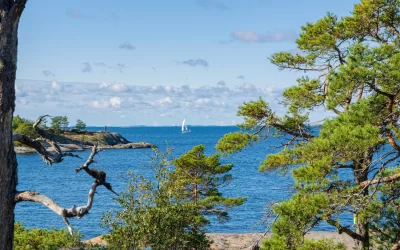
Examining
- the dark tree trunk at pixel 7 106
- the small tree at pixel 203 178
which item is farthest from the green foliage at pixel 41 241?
the small tree at pixel 203 178

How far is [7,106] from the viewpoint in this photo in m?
7.36

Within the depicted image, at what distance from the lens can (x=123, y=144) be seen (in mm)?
133625

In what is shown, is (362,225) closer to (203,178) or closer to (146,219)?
(146,219)

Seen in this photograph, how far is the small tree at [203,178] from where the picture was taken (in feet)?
86.7

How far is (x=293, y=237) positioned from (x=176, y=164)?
47.2 feet

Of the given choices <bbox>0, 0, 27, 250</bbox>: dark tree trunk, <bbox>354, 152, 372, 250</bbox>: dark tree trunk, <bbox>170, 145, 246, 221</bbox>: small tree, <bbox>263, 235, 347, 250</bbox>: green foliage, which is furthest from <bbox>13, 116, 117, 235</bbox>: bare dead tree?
<bbox>170, 145, 246, 221</bbox>: small tree

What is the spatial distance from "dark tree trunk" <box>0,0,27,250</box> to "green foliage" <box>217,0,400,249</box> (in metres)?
7.01

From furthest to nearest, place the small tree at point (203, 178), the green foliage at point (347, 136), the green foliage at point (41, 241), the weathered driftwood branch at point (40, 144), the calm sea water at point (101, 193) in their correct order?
1. the calm sea water at point (101, 193)
2. the small tree at point (203, 178)
3. the green foliage at point (41, 241)
4. the green foliage at point (347, 136)
5. the weathered driftwood branch at point (40, 144)

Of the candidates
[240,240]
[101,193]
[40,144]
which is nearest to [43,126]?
[40,144]

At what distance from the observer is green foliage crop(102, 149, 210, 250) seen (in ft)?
41.3

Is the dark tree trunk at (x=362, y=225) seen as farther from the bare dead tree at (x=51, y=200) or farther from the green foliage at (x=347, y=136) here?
the bare dead tree at (x=51, y=200)

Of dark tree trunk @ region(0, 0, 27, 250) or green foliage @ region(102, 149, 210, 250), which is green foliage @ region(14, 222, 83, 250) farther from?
dark tree trunk @ region(0, 0, 27, 250)

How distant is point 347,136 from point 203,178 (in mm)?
15976

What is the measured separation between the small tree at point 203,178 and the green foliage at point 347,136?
8668 millimetres
